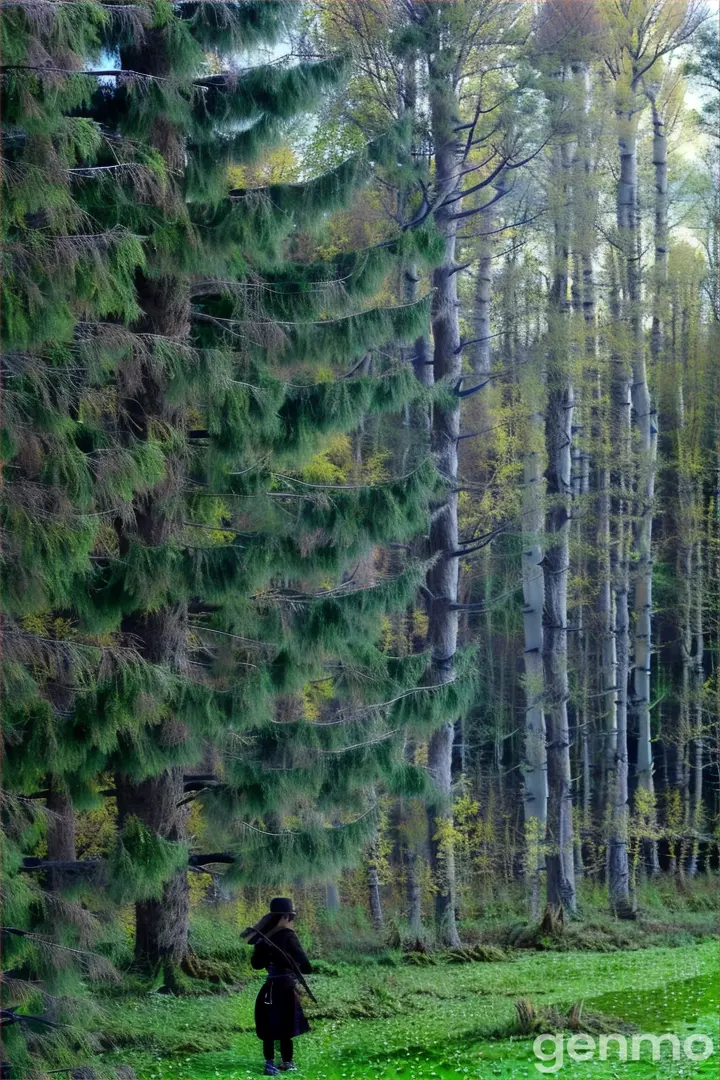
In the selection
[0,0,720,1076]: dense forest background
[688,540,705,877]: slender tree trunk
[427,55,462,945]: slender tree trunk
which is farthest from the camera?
[688,540,705,877]: slender tree trunk

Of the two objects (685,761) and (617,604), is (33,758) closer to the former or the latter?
(617,604)

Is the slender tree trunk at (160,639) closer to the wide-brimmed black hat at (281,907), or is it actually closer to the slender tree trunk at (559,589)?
the wide-brimmed black hat at (281,907)

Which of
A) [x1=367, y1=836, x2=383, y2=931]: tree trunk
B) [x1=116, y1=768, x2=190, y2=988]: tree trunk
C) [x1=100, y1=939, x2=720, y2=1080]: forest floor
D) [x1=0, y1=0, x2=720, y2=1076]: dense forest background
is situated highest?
[x1=0, y1=0, x2=720, y2=1076]: dense forest background

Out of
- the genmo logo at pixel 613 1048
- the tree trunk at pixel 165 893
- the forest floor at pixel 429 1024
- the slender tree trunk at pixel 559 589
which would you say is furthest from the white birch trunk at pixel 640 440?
the tree trunk at pixel 165 893

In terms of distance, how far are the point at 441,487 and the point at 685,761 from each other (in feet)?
31.9

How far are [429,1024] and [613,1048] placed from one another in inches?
54.8

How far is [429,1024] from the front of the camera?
859 cm

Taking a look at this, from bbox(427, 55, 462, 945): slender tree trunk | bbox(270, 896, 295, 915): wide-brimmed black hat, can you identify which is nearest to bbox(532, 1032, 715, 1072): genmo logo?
bbox(270, 896, 295, 915): wide-brimmed black hat

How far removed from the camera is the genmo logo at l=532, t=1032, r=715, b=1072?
7.68 m

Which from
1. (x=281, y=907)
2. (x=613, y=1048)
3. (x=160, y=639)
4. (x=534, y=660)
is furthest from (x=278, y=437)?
(x=534, y=660)

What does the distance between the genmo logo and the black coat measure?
1892mm

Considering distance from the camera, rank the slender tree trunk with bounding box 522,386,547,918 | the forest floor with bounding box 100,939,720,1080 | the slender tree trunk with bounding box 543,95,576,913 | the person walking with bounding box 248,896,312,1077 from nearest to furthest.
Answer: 1. the person walking with bounding box 248,896,312,1077
2. the forest floor with bounding box 100,939,720,1080
3. the slender tree trunk with bounding box 522,386,547,918
4. the slender tree trunk with bounding box 543,95,576,913

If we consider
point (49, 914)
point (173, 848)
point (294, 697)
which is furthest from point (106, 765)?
point (294, 697)

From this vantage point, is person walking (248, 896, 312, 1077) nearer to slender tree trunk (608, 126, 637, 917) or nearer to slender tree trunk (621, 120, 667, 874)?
slender tree trunk (608, 126, 637, 917)
